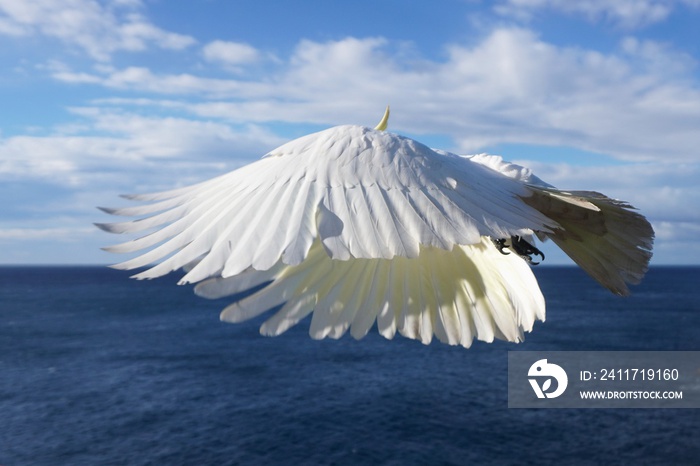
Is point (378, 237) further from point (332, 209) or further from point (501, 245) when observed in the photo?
point (501, 245)

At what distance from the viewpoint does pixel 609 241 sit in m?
2.45

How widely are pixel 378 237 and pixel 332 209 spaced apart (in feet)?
0.55

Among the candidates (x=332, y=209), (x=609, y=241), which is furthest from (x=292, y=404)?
(x=332, y=209)

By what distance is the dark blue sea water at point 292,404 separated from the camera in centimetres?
4212

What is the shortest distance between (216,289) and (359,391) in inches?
2094

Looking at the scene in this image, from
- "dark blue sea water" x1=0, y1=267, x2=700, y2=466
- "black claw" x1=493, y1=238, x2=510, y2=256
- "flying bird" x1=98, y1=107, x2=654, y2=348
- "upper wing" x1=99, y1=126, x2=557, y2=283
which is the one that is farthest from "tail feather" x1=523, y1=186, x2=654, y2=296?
"dark blue sea water" x1=0, y1=267, x2=700, y2=466

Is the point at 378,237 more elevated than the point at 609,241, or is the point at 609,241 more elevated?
the point at 609,241

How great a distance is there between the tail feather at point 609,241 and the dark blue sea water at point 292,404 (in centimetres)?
4071

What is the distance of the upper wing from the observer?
1.62m

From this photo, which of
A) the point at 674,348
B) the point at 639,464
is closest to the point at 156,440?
the point at 639,464

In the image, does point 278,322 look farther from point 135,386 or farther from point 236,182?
point 135,386

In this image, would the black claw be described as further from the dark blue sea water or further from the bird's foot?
the dark blue sea water

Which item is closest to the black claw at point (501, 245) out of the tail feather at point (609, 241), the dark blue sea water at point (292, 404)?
the tail feather at point (609, 241)

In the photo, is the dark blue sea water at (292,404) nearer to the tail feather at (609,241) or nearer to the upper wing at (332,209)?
the tail feather at (609,241)
